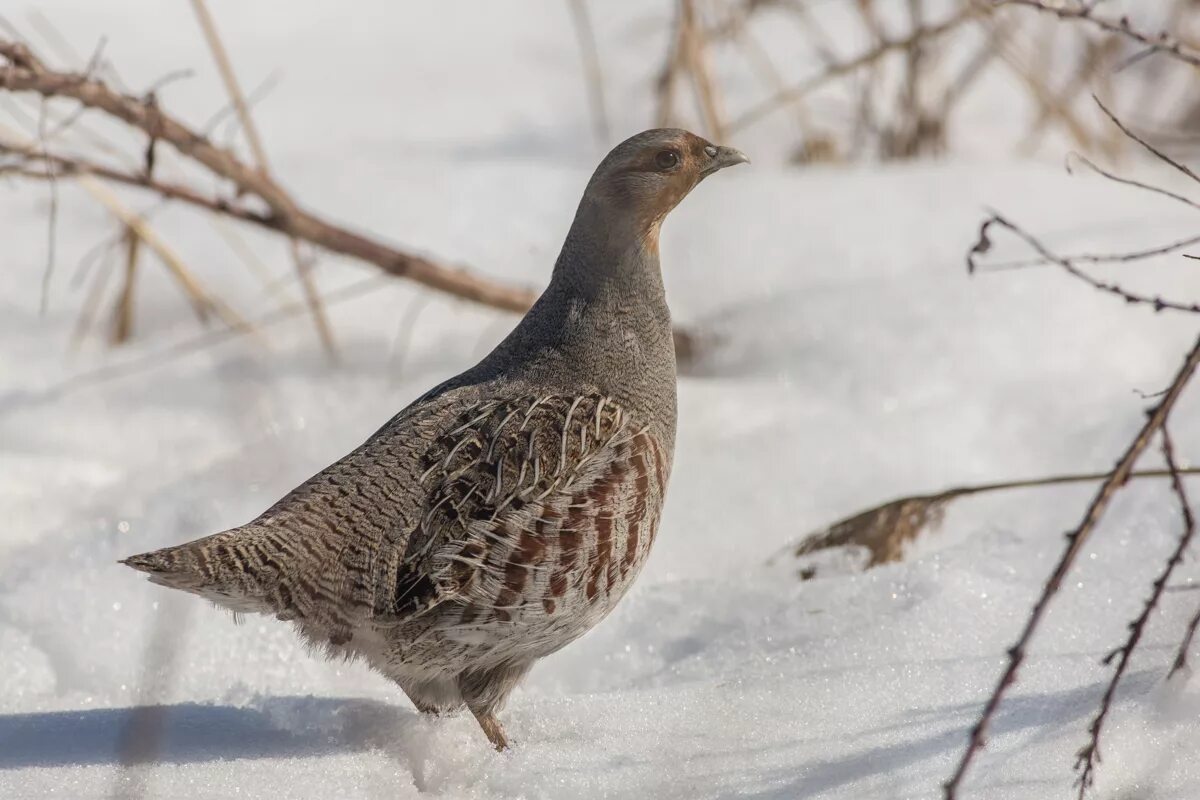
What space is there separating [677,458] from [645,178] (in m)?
1.47

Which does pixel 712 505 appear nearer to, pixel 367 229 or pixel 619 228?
pixel 619 228

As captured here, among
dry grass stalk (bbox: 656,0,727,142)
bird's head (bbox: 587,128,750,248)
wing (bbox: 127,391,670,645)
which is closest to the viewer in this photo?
wing (bbox: 127,391,670,645)

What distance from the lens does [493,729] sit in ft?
8.86

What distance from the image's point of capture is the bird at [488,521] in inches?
98.5

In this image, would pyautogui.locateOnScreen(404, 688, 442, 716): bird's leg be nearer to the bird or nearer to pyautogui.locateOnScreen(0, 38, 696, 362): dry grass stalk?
the bird

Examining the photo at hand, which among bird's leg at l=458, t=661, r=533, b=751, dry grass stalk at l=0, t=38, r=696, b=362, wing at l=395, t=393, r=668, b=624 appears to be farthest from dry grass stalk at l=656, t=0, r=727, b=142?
bird's leg at l=458, t=661, r=533, b=751

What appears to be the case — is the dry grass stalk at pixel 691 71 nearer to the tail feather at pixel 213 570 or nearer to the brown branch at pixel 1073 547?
the tail feather at pixel 213 570

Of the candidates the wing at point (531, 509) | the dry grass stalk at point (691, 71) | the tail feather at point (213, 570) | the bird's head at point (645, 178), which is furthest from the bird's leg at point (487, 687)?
the dry grass stalk at point (691, 71)

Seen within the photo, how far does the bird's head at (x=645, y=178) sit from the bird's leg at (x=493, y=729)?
112cm

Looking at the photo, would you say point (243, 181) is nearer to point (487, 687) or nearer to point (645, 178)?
point (645, 178)

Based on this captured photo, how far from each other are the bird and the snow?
0.48 feet

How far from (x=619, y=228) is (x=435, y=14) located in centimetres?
524

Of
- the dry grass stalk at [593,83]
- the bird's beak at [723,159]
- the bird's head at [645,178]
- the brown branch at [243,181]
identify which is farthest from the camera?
the dry grass stalk at [593,83]

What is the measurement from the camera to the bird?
98.5 inches
